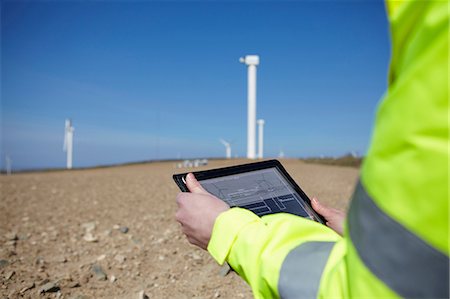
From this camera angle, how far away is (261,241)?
116cm

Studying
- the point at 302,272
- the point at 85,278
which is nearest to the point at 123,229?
the point at 85,278

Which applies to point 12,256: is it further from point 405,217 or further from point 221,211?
point 405,217

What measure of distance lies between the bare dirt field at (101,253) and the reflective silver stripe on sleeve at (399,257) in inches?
97.9

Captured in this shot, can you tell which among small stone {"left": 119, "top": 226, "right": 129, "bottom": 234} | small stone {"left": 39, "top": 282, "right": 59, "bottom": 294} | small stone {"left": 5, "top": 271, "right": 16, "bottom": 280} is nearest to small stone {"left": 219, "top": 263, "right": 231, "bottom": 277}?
small stone {"left": 39, "top": 282, "right": 59, "bottom": 294}

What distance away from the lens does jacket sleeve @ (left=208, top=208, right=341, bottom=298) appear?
3.69 ft

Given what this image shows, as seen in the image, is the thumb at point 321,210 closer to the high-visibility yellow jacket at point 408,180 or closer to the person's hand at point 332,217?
the person's hand at point 332,217

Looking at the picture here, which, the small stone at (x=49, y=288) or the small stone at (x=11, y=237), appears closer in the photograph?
the small stone at (x=49, y=288)

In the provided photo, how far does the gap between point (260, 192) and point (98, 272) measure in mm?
2124

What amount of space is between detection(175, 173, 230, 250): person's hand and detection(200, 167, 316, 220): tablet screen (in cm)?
40

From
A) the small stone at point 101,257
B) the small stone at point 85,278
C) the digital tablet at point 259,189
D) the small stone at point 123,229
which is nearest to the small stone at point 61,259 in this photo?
the small stone at point 101,257

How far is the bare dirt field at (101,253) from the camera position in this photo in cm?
323

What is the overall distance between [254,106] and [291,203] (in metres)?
10.2

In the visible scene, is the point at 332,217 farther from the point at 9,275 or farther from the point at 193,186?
the point at 9,275

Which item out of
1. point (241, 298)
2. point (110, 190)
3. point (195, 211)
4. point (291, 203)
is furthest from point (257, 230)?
point (110, 190)
